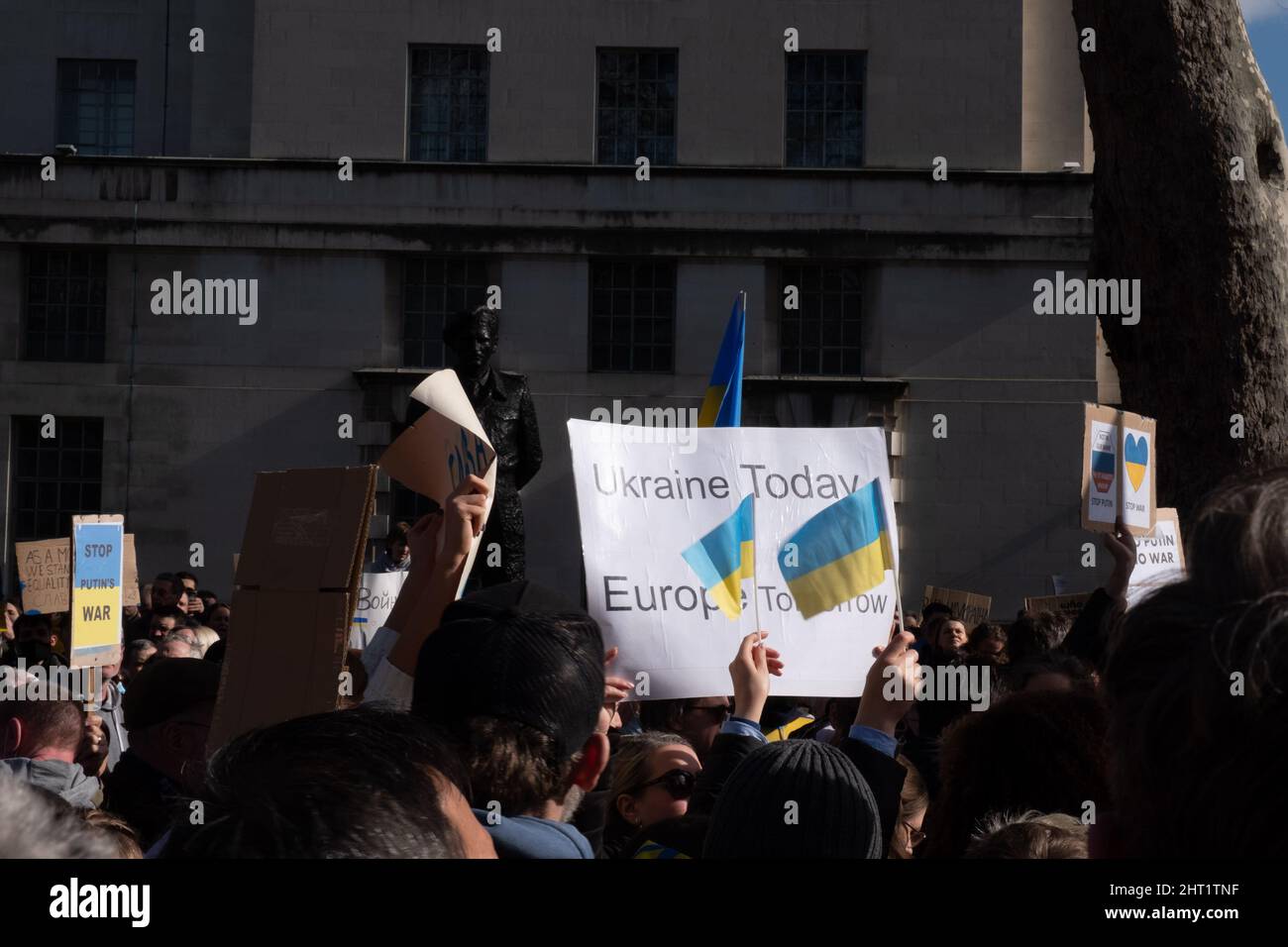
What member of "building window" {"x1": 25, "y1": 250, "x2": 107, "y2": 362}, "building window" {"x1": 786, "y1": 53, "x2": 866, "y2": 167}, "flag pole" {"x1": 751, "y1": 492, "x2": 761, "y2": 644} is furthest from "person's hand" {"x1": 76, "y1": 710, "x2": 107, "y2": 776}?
"building window" {"x1": 786, "y1": 53, "x2": 866, "y2": 167}

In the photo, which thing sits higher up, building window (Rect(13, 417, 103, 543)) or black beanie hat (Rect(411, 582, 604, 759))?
building window (Rect(13, 417, 103, 543))

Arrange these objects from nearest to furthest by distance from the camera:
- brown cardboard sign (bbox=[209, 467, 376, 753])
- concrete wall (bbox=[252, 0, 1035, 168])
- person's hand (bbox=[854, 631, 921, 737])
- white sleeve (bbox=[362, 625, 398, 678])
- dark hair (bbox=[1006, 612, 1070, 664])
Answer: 1. person's hand (bbox=[854, 631, 921, 737])
2. brown cardboard sign (bbox=[209, 467, 376, 753])
3. white sleeve (bbox=[362, 625, 398, 678])
4. dark hair (bbox=[1006, 612, 1070, 664])
5. concrete wall (bbox=[252, 0, 1035, 168])

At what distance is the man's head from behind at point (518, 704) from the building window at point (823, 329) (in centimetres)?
2042

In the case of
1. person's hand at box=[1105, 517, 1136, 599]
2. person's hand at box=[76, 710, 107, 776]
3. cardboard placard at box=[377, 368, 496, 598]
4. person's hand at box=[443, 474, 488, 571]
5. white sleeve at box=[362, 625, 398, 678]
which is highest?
cardboard placard at box=[377, 368, 496, 598]

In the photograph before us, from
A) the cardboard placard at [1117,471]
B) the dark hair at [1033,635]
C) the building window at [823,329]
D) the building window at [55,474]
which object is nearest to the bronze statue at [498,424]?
the dark hair at [1033,635]

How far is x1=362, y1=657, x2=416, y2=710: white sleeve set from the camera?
3.40 meters

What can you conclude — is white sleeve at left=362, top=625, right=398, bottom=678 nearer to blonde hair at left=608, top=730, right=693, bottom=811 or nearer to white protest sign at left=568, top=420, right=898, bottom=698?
blonde hair at left=608, top=730, right=693, bottom=811

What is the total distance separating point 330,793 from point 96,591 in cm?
604

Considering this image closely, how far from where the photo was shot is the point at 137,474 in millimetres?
22438

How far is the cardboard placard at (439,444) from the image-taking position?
3982 mm

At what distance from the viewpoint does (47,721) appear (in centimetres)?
420

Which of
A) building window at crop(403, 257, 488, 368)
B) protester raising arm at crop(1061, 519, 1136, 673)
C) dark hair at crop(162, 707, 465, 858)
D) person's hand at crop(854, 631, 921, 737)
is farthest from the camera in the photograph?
building window at crop(403, 257, 488, 368)

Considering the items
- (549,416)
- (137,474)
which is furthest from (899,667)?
(137,474)

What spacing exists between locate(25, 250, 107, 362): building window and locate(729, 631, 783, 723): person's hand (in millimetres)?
21193
